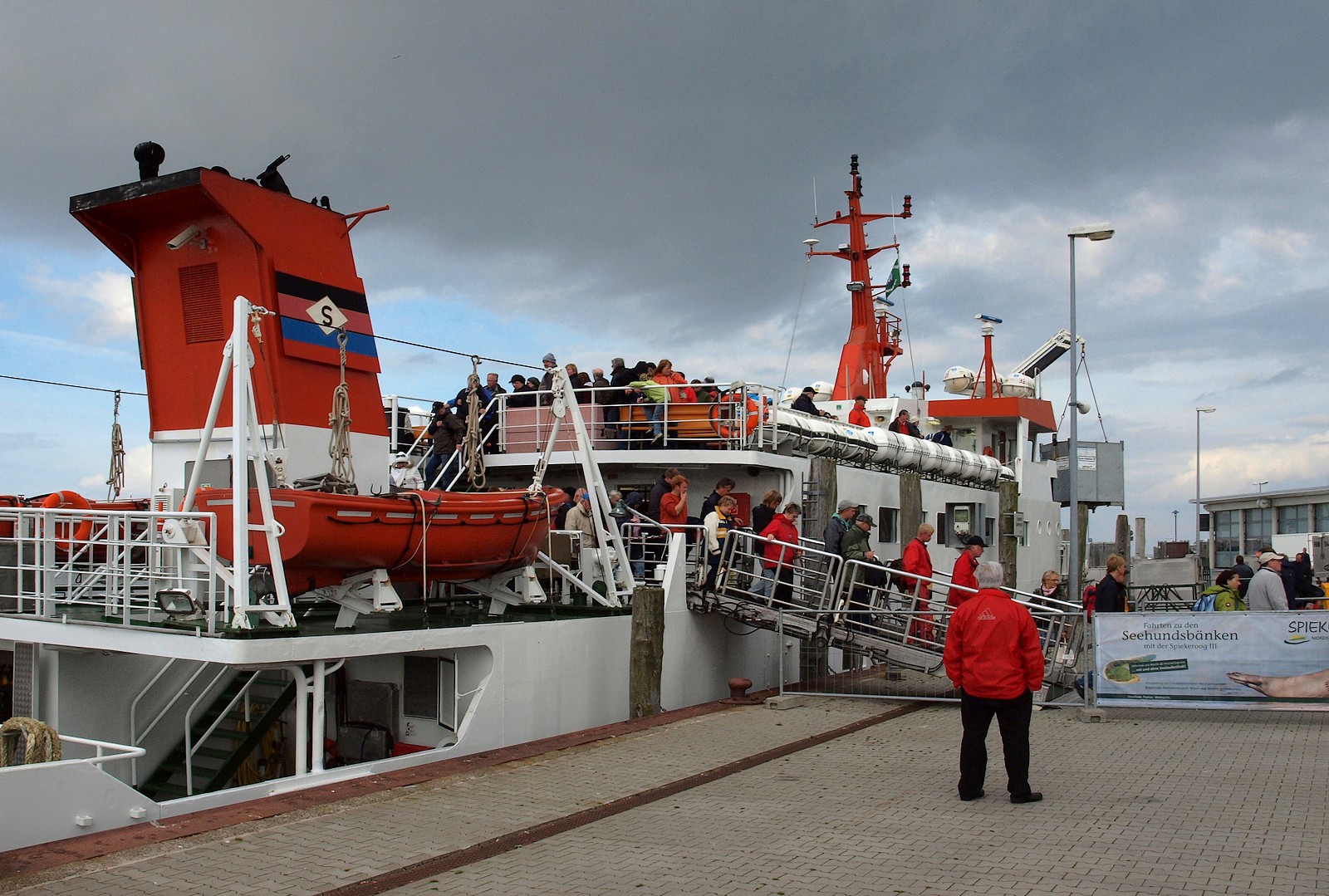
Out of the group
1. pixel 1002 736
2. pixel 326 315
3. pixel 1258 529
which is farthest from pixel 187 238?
pixel 1258 529

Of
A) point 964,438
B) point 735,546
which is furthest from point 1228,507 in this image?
point 735,546

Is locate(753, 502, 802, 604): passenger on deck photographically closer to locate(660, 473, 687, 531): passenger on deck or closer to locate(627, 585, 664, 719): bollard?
locate(660, 473, 687, 531): passenger on deck

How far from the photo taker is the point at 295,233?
11.9m

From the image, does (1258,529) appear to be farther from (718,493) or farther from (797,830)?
(797,830)

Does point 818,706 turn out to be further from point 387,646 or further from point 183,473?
point 183,473

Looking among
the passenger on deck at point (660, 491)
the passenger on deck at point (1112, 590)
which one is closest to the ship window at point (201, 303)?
the passenger on deck at point (660, 491)

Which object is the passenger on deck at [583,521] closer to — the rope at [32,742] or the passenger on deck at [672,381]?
the passenger on deck at [672,381]

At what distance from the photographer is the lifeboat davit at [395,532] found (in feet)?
30.5

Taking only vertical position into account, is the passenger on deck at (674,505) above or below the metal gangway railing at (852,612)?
above

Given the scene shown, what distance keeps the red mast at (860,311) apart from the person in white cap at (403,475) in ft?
41.1

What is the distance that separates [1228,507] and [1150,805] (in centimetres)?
4951

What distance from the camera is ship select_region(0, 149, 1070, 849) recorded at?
29.8 feet

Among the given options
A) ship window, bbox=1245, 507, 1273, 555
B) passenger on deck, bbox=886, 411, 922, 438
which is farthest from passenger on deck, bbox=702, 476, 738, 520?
ship window, bbox=1245, 507, 1273, 555

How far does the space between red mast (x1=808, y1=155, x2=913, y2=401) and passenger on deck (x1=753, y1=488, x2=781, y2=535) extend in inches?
471
